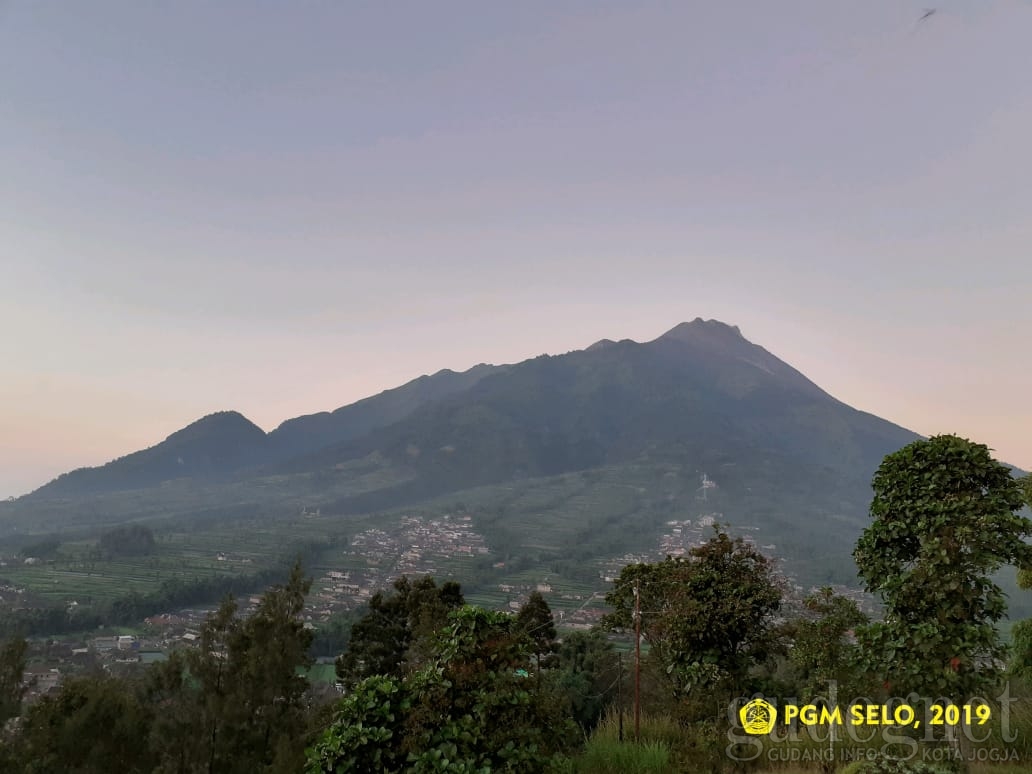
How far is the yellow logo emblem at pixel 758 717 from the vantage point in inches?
329

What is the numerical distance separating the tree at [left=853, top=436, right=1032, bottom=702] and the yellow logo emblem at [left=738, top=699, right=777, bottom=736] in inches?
95.6

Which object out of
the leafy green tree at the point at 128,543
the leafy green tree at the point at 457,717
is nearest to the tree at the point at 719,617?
the leafy green tree at the point at 457,717

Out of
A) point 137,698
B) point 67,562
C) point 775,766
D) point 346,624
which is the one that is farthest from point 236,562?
point 775,766

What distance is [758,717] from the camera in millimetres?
8516

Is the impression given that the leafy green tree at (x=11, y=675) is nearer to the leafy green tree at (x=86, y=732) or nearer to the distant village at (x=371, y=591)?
the distant village at (x=371, y=591)

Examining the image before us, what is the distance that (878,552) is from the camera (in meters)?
7.09

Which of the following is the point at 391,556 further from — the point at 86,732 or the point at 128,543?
the point at 86,732

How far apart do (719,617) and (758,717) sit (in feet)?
5.39

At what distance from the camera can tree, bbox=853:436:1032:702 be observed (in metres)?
6.14

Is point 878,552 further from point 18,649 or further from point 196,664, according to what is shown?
point 18,649

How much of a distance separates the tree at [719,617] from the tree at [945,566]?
1949 millimetres

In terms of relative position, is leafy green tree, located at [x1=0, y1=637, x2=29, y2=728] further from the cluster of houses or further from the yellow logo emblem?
the cluster of houses

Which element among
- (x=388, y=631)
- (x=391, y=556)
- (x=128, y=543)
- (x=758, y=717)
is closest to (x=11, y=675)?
(x=388, y=631)

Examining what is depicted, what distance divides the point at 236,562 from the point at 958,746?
404ft
